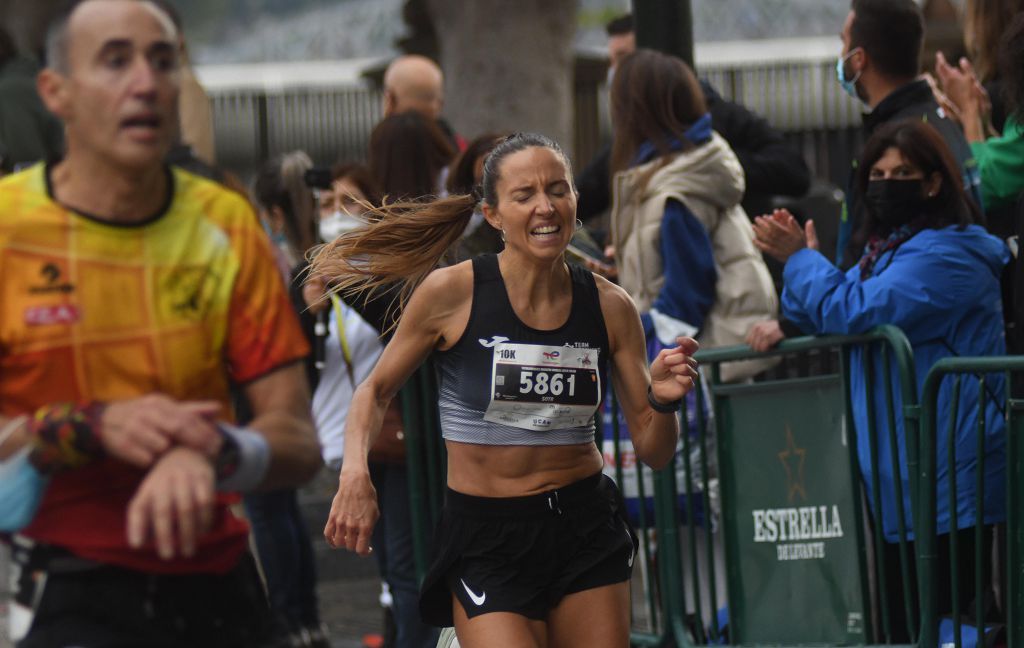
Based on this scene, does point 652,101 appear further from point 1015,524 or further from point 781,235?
point 1015,524

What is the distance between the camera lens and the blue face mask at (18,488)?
3205mm

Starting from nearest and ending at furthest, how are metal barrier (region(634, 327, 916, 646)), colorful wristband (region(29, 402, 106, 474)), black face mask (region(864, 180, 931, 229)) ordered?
colorful wristband (region(29, 402, 106, 474)), black face mask (region(864, 180, 931, 229)), metal barrier (region(634, 327, 916, 646))

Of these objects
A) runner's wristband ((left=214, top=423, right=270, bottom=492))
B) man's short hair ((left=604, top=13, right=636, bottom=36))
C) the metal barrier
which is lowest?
the metal barrier

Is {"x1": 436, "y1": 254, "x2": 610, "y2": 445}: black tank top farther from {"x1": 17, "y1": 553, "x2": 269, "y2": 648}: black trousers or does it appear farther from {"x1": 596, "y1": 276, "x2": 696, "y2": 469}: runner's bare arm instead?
{"x1": 17, "y1": 553, "x2": 269, "y2": 648}: black trousers

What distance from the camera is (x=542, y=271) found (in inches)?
200

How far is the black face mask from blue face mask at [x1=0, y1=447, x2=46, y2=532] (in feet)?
11.9

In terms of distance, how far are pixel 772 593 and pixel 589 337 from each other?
1969 mm

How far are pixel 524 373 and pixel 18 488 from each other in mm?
1989

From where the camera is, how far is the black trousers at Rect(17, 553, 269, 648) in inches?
131

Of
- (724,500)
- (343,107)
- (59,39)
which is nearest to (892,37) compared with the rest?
(724,500)

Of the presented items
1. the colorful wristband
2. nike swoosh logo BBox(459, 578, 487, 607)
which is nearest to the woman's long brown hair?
nike swoosh logo BBox(459, 578, 487, 607)

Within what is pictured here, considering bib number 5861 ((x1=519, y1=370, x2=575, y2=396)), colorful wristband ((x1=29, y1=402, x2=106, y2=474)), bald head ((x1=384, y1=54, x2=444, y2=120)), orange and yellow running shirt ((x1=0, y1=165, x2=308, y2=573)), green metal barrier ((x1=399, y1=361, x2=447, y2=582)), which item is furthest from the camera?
bald head ((x1=384, y1=54, x2=444, y2=120))

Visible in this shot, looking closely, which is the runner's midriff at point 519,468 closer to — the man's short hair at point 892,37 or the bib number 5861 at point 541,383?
the bib number 5861 at point 541,383

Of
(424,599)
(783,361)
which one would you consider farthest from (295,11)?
(424,599)
